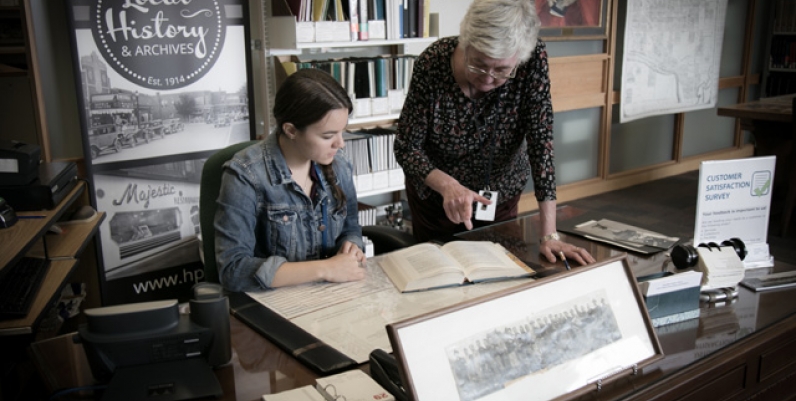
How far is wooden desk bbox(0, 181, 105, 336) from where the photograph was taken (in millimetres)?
1773

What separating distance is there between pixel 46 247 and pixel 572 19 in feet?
12.4

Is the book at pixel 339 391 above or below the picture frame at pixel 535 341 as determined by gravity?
below

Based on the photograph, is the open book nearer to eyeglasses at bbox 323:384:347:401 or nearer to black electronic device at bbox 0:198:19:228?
eyeglasses at bbox 323:384:347:401

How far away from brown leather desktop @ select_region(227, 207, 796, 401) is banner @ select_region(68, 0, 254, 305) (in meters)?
1.81

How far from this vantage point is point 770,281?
1.64 meters

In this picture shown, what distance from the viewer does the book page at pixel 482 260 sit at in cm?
162

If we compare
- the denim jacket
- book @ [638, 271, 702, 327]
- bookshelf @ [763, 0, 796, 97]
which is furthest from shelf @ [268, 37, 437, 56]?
bookshelf @ [763, 0, 796, 97]

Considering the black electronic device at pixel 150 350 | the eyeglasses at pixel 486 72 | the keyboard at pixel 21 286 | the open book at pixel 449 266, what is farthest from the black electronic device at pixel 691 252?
the keyboard at pixel 21 286

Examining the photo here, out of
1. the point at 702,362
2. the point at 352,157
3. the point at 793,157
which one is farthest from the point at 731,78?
the point at 702,362

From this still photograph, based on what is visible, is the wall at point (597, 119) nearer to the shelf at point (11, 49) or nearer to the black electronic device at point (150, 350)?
the shelf at point (11, 49)

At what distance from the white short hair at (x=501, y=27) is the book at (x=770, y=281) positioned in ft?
2.63

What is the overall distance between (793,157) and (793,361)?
115 inches

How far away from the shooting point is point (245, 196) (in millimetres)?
1659

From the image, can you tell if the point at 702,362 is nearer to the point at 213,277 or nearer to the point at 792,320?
the point at 792,320
